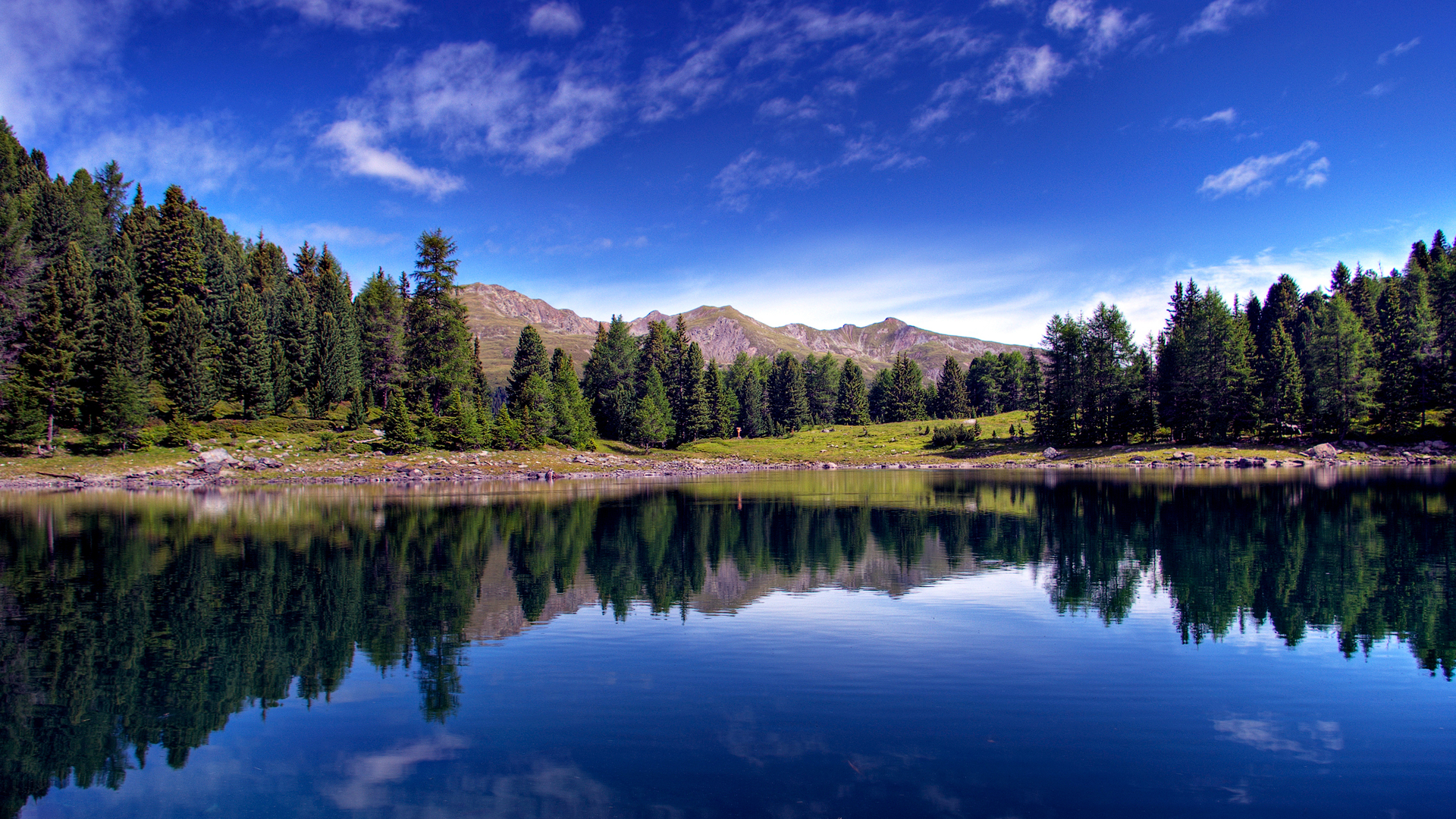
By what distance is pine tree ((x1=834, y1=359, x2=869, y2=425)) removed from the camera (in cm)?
14412

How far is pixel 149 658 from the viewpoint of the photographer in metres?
13.3

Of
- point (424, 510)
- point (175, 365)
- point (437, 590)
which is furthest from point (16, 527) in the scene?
point (175, 365)

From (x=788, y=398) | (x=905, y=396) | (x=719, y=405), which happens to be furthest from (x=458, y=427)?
(x=905, y=396)

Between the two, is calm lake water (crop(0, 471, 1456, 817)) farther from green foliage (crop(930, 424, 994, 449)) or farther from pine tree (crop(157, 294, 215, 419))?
green foliage (crop(930, 424, 994, 449))

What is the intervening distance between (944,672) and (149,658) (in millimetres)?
14846

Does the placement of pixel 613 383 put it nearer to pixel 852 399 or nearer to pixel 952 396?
pixel 852 399

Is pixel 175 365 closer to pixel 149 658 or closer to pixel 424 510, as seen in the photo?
pixel 424 510

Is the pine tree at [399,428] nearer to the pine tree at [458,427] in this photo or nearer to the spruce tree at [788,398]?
the pine tree at [458,427]

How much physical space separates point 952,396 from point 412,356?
103m

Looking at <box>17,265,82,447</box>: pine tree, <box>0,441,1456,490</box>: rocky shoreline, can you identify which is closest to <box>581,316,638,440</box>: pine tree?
<box>0,441,1456,490</box>: rocky shoreline

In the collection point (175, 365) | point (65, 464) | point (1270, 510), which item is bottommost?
point (1270, 510)

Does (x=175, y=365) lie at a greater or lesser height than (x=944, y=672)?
greater

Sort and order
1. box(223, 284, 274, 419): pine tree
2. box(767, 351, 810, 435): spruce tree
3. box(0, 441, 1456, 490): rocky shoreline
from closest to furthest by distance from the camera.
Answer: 1. box(0, 441, 1456, 490): rocky shoreline
2. box(223, 284, 274, 419): pine tree
3. box(767, 351, 810, 435): spruce tree

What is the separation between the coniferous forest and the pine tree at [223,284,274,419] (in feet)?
0.67
